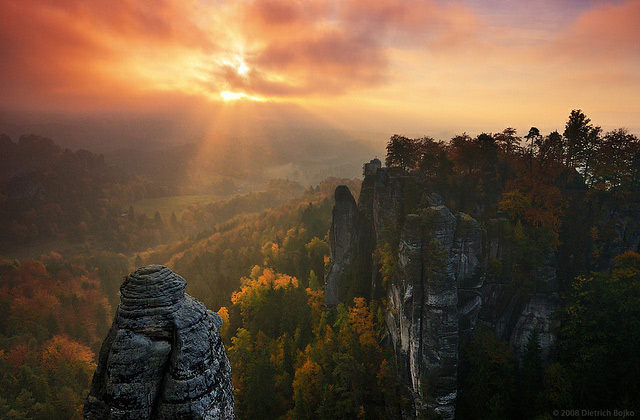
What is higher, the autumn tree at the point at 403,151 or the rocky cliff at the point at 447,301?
the autumn tree at the point at 403,151

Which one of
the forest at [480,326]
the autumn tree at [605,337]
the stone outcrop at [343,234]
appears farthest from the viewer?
the stone outcrop at [343,234]

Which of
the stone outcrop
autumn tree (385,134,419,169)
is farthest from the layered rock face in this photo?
autumn tree (385,134,419,169)

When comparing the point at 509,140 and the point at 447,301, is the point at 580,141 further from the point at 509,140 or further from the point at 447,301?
the point at 447,301

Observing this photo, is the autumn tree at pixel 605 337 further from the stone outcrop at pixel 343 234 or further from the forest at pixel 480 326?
the stone outcrop at pixel 343 234

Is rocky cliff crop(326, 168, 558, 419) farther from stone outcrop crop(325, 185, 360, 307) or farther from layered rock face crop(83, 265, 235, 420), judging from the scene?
layered rock face crop(83, 265, 235, 420)

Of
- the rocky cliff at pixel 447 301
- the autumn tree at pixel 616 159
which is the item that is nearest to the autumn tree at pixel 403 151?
the rocky cliff at pixel 447 301

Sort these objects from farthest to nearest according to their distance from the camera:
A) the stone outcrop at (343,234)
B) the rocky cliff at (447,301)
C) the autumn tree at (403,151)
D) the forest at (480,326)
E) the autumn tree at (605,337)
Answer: the autumn tree at (403,151)
the stone outcrop at (343,234)
the rocky cliff at (447,301)
the forest at (480,326)
the autumn tree at (605,337)

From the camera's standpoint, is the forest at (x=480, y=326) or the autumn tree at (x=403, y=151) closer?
the forest at (x=480, y=326)

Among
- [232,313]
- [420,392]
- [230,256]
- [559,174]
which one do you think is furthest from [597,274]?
[230,256]

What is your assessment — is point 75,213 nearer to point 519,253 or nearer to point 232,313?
point 232,313
